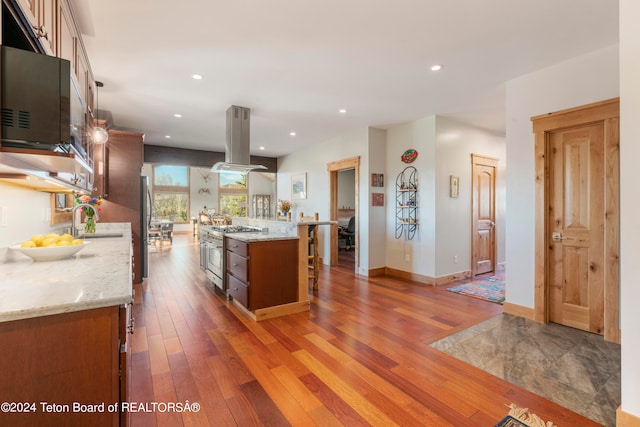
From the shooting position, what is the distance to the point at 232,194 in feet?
46.4

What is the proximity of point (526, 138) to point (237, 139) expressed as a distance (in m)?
3.45

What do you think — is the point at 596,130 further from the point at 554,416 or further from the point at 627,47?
the point at 554,416

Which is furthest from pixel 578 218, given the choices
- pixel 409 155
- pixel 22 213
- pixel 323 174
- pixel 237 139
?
pixel 22 213

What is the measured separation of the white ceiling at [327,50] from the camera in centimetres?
207

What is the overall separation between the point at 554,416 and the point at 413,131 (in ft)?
13.0

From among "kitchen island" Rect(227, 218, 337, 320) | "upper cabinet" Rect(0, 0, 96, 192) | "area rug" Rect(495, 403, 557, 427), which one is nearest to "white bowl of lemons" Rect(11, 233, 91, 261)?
"upper cabinet" Rect(0, 0, 96, 192)

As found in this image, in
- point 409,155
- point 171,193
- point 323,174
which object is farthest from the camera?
point 171,193

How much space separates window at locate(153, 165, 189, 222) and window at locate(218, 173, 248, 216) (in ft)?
4.90

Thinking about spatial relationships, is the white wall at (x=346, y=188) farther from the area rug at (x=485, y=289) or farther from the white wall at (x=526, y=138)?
the white wall at (x=526, y=138)

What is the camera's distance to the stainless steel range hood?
4.02 m

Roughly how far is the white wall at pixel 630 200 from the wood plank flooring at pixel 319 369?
1.18 ft

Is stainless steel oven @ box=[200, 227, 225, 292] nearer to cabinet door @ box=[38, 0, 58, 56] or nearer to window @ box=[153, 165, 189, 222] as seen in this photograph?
cabinet door @ box=[38, 0, 58, 56]

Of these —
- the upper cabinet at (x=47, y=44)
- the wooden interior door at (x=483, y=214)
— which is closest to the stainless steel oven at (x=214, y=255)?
the upper cabinet at (x=47, y=44)

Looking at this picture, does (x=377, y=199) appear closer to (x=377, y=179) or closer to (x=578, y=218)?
(x=377, y=179)
